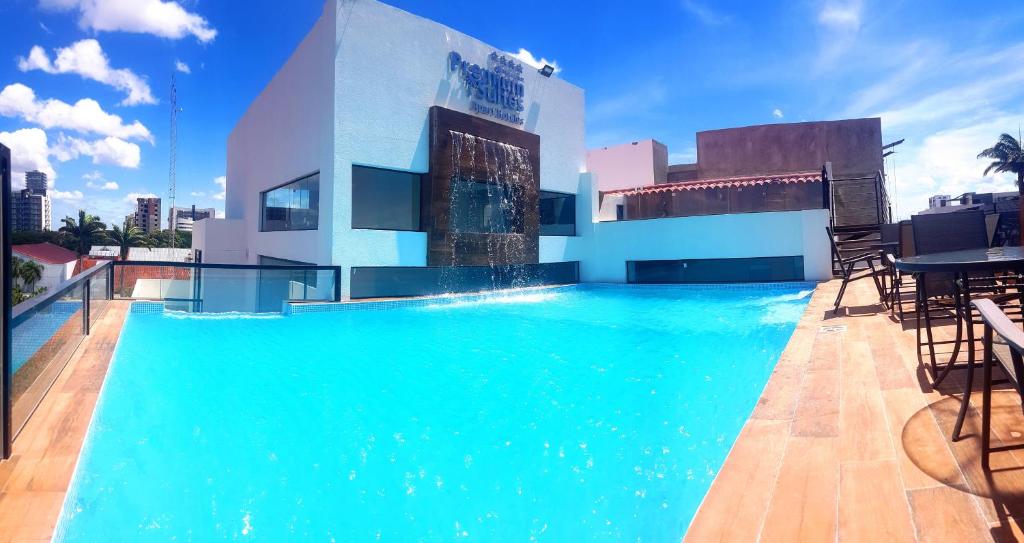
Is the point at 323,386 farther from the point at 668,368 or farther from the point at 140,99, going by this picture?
the point at 140,99

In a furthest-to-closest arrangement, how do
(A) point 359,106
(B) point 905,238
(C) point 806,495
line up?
(A) point 359,106 → (B) point 905,238 → (C) point 806,495

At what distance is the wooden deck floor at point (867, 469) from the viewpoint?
1.62 m

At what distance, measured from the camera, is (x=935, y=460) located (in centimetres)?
199

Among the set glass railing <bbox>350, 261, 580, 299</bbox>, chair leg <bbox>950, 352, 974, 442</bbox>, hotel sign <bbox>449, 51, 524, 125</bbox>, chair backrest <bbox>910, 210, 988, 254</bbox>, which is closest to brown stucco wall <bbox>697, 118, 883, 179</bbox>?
glass railing <bbox>350, 261, 580, 299</bbox>

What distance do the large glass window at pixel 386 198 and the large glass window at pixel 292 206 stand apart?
128 cm

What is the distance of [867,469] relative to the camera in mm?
2012

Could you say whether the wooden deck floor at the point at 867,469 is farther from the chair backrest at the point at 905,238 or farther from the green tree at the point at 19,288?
the chair backrest at the point at 905,238

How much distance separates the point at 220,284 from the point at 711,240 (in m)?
13.9

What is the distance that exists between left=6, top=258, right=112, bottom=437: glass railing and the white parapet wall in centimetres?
1478

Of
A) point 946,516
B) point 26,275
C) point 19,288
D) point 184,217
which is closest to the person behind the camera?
point 946,516

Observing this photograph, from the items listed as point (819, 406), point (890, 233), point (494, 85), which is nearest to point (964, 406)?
point (819, 406)

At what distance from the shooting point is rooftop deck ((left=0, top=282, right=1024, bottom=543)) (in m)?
1.64

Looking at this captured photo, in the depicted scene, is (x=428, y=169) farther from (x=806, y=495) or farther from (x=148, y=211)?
(x=148, y=211)

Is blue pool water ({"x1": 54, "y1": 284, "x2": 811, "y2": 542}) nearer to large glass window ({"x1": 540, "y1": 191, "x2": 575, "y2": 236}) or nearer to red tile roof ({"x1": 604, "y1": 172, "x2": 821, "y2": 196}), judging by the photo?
large glass window ({"x1": 540, "y1": 191, "x2": 575, "y2": 236})
